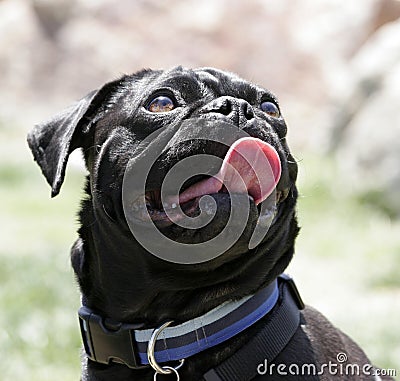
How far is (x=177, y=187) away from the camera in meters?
2.79

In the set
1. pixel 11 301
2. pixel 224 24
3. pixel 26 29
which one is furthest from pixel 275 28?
pixel 11 301

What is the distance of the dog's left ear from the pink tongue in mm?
638

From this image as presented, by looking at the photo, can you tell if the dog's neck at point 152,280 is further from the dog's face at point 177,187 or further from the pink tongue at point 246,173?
the pink tongue at point 246,173

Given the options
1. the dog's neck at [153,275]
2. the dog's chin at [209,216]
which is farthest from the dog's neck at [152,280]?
the dog's chin at [209,216]

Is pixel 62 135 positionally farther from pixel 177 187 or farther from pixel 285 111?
pixel 285 111

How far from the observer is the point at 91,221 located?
315cm

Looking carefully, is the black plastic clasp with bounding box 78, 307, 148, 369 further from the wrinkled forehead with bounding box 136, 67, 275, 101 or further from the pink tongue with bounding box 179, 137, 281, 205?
the wrinkled forehead with bounding box 136, 67, 275, 101

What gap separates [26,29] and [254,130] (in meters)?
16.6

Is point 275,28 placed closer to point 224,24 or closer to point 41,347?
point 224,24

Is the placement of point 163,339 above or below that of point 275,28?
below

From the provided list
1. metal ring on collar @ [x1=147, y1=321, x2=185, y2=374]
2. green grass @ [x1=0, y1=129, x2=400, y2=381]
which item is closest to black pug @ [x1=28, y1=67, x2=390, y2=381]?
metal ring on collar @ [x1=147, y1=321, x2=185, y2=374]

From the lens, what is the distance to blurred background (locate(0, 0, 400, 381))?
574cm

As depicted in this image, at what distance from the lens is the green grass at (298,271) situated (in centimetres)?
500

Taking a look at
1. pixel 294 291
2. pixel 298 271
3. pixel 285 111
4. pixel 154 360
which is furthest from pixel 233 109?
pixel 285 111
